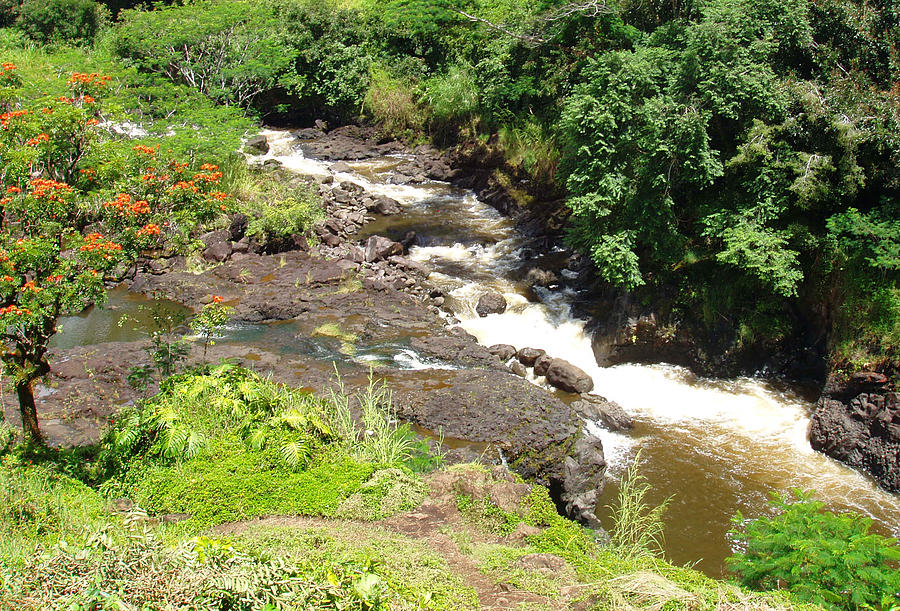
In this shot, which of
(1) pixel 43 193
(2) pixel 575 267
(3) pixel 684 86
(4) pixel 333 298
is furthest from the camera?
(2) pixel 575 267

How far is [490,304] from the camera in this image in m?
16.8

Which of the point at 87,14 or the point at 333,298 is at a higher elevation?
the point at 87,14

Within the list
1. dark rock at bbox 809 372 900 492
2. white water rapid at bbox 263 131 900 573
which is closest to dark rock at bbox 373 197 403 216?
white water rapid at bbox 263 131 900 573

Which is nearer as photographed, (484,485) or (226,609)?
(226,609)

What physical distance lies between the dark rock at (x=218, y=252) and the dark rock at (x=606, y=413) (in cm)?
1081

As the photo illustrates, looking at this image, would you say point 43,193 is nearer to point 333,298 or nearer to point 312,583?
point 312,583

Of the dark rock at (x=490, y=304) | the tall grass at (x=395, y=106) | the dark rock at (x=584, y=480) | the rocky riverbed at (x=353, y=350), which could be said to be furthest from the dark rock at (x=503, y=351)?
the tall grass at (x=395, y=106)

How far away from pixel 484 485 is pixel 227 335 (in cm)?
874

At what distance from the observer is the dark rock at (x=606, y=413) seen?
12727 millimetres

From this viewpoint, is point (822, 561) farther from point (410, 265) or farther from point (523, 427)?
point (410, 265)

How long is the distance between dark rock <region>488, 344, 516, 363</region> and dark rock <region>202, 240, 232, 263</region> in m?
8.38

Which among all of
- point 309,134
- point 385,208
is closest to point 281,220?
point 385,208

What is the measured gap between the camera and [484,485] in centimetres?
855

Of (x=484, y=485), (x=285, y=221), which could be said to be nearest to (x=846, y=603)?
(x=484, y=485)
